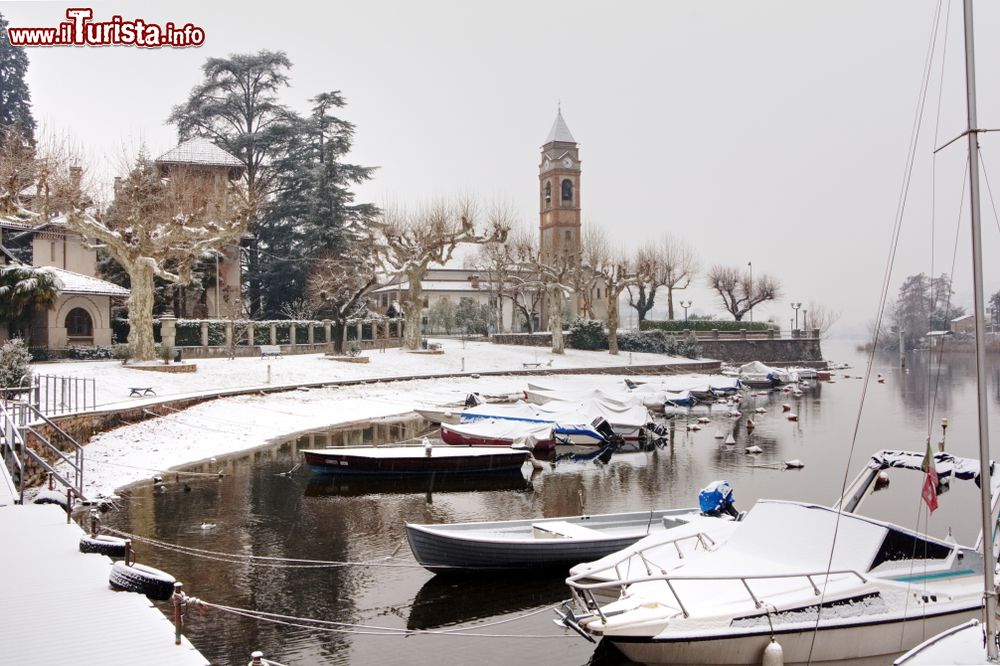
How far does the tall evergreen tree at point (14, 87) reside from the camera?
63.8 m

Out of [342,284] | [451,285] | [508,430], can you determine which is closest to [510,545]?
[508,430]

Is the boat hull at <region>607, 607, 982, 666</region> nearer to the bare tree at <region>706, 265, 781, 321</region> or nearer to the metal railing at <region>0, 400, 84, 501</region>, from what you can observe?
the metal railing at <region>0, 400, 84, 501</region>

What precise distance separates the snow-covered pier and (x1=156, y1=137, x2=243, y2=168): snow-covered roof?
181 feet

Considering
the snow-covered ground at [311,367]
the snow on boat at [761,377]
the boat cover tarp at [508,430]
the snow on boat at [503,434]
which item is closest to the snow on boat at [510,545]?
the snow on boat at [503,434]

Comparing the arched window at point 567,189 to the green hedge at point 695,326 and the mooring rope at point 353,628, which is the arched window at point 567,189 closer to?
the green hedge at point 695,326

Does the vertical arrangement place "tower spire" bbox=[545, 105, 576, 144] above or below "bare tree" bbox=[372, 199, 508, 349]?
above

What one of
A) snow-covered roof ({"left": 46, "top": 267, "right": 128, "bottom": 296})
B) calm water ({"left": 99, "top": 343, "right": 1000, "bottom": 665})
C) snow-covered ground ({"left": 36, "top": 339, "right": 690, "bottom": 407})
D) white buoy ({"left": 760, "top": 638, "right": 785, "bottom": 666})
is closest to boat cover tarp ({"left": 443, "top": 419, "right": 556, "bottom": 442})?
calm water ({"left": 99, "top": 343, "right": 1000, "bottom": 665})

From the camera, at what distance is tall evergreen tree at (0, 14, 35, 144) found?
63.8m

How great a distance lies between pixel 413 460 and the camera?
81.8 ft

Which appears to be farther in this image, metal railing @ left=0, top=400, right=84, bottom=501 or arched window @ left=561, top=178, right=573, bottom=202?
arched window @ left=561, top=178, right=573, bottom=202

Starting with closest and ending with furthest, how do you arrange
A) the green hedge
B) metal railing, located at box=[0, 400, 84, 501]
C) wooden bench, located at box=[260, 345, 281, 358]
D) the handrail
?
1. the handrail
2. metal railing, located at box=[0, 400, 84, 501]
3. wooden bench, located at box=[260, 345, 281, 358]
4. the green hedge

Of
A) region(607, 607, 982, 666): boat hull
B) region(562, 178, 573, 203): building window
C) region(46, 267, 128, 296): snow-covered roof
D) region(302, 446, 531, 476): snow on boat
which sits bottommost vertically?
region(607, 607, 982, 666): boat hull

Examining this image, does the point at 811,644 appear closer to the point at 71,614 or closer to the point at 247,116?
the point at 71,614

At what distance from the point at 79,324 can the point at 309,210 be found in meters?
22.6
